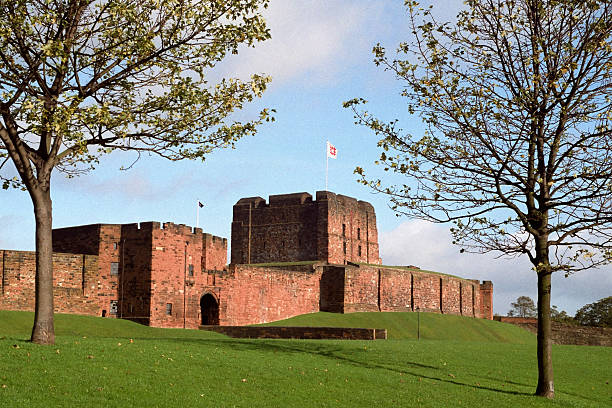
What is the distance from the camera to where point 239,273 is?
155 feet

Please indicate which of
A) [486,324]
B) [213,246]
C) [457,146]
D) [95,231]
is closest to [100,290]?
[95,231]

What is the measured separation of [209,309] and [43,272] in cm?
2727

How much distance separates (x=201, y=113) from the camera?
20.4 metres

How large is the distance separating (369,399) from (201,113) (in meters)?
9.62

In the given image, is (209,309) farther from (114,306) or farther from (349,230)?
(349,230)

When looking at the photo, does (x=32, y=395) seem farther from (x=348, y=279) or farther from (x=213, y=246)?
(x=348, y=279)

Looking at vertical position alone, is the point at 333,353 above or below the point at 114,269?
below

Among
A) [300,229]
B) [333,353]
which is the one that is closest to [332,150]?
[300,229]

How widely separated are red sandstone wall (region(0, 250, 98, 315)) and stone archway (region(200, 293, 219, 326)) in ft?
25.6

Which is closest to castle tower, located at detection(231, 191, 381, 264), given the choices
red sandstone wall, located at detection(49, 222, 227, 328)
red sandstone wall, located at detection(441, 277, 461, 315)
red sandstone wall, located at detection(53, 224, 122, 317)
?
red sandstone wall, located at detection(441, 277, 461, 315)

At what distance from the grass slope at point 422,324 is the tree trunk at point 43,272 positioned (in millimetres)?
30763

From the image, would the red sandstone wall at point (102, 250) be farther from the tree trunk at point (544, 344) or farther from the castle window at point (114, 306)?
the tree trunk at point (544, 344)

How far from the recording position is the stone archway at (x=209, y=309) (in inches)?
1772

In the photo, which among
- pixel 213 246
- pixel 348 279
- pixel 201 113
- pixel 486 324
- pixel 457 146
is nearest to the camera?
pixel 457 146
